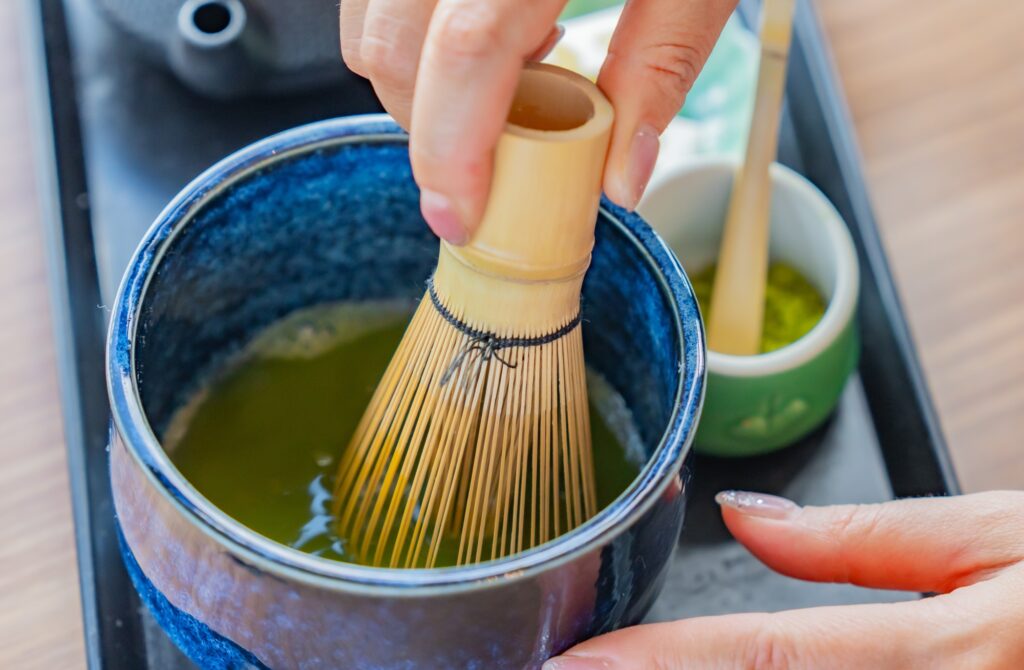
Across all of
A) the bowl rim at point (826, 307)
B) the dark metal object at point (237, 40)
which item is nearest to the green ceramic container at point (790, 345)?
the bowl rim at point (826, 307)

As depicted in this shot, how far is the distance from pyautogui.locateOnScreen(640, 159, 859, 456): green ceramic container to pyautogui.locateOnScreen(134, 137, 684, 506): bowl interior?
0.22ft

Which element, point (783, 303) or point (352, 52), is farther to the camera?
point (783, 303)

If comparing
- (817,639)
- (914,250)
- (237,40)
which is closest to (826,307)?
(914,250)

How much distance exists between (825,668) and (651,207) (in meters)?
0.27

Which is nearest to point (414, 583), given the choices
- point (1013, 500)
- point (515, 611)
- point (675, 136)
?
point (515, 611)

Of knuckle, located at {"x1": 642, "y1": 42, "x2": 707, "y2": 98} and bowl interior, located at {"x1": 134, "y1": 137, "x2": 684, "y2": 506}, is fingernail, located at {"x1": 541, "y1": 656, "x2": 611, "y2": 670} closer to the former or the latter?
bowl interior, located at {"x1": 134, "y1": 137, "x2": 684, "y2": 506}

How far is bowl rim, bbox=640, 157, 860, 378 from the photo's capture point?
538mm

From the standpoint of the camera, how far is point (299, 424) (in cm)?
51

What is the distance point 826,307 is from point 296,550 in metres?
0.34

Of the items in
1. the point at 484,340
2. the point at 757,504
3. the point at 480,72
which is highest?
the point at 480,72

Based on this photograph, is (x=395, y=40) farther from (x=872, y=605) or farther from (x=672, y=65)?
(x=872, y=605)

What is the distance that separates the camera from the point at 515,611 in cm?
36

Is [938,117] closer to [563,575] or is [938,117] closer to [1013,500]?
[1013,500]

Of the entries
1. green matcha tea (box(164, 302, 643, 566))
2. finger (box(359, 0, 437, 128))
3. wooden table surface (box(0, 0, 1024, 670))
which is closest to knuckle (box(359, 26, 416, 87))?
finger (box(359, 0, 437, 128))
